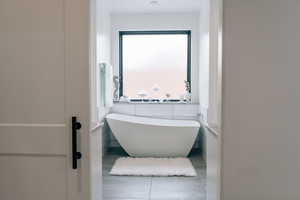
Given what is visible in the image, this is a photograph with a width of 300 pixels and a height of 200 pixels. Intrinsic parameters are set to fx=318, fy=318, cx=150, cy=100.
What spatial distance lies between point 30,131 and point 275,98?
60.0 inches

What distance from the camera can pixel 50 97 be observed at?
199cm

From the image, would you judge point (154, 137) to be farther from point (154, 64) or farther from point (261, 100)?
point (261, 100)

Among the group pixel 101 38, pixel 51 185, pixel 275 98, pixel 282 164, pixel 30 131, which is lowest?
pixel 51 185

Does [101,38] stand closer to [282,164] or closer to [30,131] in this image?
[30,131]

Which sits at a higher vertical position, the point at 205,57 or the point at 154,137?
the point at 205,57

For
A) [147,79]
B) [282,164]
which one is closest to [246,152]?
[282,164]

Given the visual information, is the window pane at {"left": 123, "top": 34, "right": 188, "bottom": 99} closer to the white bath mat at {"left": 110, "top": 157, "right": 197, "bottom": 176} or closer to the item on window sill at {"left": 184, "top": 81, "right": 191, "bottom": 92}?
the item on window sill at {"left": 184, "top": 81, "right": 191, "bottom": 92}

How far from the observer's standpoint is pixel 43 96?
1990mm

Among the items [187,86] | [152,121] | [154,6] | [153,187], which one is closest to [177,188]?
[153,187]

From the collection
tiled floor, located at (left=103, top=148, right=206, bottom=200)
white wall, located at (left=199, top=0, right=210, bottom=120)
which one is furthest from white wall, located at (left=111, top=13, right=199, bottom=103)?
tiled floor, located at (left=103, top=148, right=206, bottom=200)

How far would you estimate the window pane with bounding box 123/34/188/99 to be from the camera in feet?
19.7

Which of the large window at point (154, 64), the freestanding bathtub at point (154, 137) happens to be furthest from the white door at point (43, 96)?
the large window at point (154, 64)

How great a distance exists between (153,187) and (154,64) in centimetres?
286

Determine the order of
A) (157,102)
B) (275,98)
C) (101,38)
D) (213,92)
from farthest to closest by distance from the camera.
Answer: (157,102) → (101,38) → (213,92) → (275,98)
